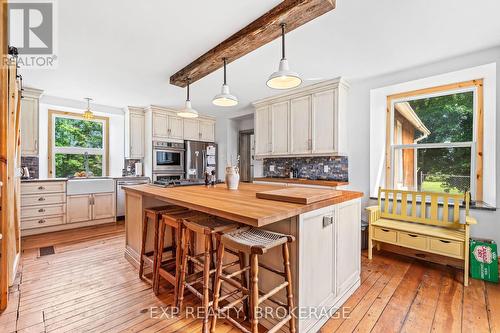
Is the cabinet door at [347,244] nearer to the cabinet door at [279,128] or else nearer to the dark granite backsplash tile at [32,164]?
the cabinet door at [279,128]

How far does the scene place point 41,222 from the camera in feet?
12.0

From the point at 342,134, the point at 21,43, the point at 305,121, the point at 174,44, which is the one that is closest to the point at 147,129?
the point at 21,43

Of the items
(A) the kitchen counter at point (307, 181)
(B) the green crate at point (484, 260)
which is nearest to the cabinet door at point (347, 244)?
(B) the green crate at point (484, 260)

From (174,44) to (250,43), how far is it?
32.7 inches

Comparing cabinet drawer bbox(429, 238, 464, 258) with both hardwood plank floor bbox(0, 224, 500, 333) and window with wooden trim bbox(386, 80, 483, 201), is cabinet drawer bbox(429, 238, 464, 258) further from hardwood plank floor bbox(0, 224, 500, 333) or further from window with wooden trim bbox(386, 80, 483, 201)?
window with wooden trim bbox(386, 80, 483, 201)

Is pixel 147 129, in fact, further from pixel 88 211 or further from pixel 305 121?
pixel 305 121

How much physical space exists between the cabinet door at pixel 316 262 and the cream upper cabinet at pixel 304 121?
2.08 metres

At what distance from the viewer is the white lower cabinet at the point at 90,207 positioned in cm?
394

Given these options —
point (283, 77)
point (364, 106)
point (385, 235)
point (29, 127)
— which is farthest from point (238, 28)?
point (29, 127)

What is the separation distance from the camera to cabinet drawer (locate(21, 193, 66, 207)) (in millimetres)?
3543

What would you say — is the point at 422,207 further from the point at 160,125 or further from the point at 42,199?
the point at 42,199

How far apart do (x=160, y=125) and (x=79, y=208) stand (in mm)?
2147

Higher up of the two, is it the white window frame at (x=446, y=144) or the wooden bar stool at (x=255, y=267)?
the white window frame at (x=446, y=144)

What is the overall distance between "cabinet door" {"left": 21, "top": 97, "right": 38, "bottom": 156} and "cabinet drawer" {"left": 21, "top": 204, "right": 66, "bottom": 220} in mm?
924
